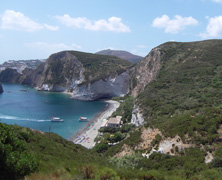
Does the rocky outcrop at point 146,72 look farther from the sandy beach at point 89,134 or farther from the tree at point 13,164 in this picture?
the tree at point 13,164

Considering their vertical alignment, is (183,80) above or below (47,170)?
above

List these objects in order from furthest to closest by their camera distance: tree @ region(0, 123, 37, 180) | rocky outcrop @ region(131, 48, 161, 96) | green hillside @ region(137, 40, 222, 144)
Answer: rocky outcrop @ region(131, 48, 161, 96)
green hillside @ region(137, 40, 222, 144)
tree @ region(0, 123, 37, 180)

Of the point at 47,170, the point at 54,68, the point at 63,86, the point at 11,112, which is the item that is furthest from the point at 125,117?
the point at 54,68

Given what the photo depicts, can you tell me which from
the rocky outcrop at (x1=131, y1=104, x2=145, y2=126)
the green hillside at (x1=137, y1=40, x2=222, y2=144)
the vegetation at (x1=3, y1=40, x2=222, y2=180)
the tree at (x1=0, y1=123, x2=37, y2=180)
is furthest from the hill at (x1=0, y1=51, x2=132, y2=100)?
the tree at (x1=0, y1=123, x2=37, y2=180)

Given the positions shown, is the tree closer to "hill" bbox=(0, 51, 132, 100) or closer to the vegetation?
the vegetation

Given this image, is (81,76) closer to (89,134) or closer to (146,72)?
(146,72)

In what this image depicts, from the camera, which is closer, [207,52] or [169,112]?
[169,112]

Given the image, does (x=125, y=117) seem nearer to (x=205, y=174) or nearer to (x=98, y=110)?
(x=98, y=110)

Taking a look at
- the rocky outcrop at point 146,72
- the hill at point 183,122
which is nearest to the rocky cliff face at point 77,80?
the rocky outcrop at point 146,72
